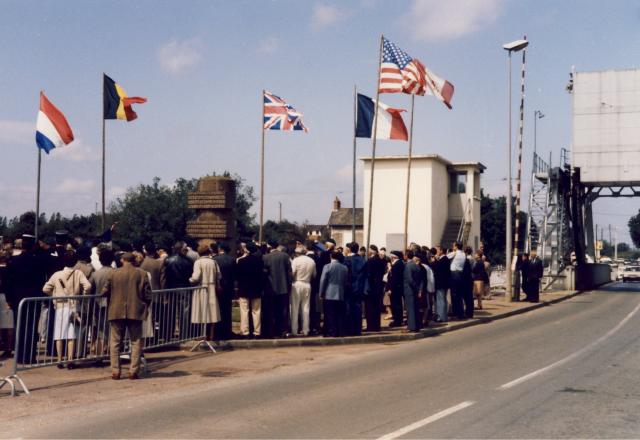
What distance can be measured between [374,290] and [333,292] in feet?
5.30

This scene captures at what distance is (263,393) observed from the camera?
31.1ft

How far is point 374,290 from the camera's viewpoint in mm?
16125

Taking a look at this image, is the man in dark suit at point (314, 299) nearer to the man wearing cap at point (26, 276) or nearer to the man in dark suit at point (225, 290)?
the man in dark suit at point (225, 290)

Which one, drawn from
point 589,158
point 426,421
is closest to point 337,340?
point 426,421

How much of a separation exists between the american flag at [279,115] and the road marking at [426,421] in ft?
54.2

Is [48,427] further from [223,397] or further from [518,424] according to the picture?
[518,424]

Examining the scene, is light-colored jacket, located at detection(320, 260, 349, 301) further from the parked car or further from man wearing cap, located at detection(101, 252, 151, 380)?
the parked car

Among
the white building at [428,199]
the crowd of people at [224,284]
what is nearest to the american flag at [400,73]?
the crowd of people at [224,284]

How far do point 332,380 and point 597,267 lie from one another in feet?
133

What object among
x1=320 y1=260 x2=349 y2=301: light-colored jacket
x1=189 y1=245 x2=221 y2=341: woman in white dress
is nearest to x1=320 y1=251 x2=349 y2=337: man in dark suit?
A: x1=320 y1=260 x2=349 y2=301: light-colored jacket

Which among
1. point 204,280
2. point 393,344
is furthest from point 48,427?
point 393,344

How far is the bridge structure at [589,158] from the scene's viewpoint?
37.4 m

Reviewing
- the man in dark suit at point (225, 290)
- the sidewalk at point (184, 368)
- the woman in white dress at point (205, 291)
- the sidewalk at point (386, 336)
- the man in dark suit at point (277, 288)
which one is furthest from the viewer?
the man in dark suit at point (277, 288)

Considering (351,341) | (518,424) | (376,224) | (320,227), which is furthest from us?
(320,227)
